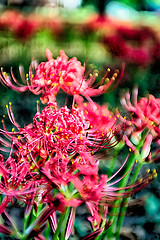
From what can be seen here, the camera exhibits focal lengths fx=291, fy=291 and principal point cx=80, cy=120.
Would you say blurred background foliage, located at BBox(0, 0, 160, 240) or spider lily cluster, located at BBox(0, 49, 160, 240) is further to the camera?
blurred background foliage, located at BBox(0, 0, 160, 240)

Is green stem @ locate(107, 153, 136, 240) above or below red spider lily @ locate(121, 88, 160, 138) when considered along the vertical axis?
below

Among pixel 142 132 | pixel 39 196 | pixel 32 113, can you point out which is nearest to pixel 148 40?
pixel 142 132

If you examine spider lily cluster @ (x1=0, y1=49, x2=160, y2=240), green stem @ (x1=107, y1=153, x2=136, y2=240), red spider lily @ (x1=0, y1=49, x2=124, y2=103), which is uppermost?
red spider lily @ (x1=0, y1=49, x2=124, y2=103)

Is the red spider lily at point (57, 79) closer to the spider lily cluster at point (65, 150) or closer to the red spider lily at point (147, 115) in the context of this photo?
the spider lily cluster at point (65, 150)

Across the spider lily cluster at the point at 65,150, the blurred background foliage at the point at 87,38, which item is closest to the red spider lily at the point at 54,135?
the spider lily cluster at the point at 65,150

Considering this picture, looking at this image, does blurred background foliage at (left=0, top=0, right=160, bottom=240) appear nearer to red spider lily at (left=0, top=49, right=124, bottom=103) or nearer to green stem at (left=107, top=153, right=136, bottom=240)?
red spider lily at (left=0, top=49, right=124, bottom=103)

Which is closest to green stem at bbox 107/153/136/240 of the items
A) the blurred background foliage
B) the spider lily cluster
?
the spider lily cluster

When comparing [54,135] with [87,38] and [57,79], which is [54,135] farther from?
[87,38]
